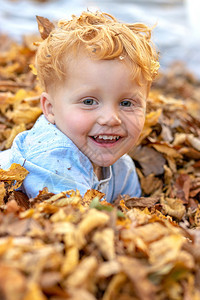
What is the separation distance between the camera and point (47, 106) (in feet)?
6.66

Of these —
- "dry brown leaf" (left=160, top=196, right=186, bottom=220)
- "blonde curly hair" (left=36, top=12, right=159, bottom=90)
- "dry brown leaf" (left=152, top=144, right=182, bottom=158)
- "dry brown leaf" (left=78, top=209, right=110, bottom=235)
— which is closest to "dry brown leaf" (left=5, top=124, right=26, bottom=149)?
"blonde curly hair" (left=36, top=12, right=159, bottom=90)

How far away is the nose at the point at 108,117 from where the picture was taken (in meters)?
1.77

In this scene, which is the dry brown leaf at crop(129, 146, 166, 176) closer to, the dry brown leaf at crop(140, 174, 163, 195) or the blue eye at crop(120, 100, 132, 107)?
the dry brown leaf at crop(140, 174, 163, 195)

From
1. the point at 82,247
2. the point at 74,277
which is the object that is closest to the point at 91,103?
the point at 82,247

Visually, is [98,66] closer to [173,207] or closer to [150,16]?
[173,207]

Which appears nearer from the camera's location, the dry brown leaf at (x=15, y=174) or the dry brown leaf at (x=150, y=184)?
the dry brown leaf at (x=15, y=174)

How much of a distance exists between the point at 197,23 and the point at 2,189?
29.5 feet

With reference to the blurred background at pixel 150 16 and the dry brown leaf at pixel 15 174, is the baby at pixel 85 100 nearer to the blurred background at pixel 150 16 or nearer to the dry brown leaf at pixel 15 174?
the dry brown leaf at pixel 15 174

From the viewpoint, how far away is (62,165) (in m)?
1.83

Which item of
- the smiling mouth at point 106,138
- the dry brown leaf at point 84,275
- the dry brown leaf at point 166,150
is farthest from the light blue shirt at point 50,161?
the dry brown leaf at point 84,275

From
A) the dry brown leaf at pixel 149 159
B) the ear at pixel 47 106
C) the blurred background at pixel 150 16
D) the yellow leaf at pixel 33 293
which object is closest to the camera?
the yellow leaf at pixel 33 293

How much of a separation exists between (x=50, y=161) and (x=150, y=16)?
8684mm

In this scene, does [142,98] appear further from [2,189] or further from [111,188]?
[2,189]

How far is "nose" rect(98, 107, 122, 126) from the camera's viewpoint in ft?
5.81
